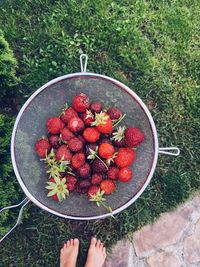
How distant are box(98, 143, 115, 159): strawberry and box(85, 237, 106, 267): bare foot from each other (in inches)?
27.2

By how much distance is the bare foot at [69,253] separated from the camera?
107 inches

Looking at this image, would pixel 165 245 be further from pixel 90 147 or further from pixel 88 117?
pixel 88 117

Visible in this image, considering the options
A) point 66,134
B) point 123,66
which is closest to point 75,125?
point 66,134

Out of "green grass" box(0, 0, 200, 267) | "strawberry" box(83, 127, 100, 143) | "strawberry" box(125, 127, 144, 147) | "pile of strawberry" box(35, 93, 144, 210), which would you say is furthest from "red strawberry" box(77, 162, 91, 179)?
"green grass" box(0, 0, 200, 267)

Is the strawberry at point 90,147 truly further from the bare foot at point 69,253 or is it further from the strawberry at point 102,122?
the bare foot at point 69,253

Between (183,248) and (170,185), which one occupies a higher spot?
(170,185)

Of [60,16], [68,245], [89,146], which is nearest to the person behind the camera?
→ [89,146]

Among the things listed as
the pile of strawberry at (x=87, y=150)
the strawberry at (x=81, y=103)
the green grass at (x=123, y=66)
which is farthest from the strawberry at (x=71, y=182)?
the green grass at (x=123, y=66)

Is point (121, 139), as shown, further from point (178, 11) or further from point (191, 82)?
point (178, 11)

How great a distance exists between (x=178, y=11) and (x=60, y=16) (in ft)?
2.27

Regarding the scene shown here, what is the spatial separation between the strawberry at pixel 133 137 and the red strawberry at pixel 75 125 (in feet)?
0.70

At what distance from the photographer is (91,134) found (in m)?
2.31

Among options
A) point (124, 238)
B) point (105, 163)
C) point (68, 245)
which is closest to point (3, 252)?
point (68, 245)

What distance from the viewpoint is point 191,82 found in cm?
294
